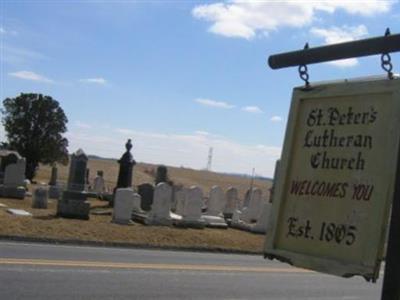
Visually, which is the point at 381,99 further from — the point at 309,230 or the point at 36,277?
the point at 36,277

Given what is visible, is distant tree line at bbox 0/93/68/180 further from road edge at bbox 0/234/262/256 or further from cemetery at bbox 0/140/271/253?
road edge at bbox 0/234/262/256

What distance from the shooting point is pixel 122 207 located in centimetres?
2134

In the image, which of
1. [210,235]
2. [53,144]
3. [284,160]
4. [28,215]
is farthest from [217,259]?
[53,144]

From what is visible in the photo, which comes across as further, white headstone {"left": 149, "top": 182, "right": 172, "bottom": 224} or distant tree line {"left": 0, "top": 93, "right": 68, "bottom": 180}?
distant tree line {"left": 0, "top": 93, "right": 68, "bottom": 180}

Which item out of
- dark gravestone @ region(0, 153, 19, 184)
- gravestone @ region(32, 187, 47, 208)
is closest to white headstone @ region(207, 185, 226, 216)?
gravestone @ region(32, 187, 47, 208)

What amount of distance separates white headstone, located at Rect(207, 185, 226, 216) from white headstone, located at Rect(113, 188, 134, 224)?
559 centimetres

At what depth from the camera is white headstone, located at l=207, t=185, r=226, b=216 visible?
1040 inches

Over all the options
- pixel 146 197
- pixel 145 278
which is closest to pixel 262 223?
pixel 146 197

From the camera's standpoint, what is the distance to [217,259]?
54.2ft

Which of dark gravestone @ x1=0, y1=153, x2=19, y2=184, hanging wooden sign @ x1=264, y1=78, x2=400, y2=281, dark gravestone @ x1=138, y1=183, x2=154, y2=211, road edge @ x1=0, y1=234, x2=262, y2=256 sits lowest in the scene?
road edge @ x1=0, y1=234, x2=262, y2=256

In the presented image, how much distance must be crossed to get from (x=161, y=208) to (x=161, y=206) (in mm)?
77

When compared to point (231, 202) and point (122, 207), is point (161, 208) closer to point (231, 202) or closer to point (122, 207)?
point (122, 207)

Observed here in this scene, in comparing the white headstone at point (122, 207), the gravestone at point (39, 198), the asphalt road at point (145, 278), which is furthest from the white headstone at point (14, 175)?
the asphalt road at point (145, 278)

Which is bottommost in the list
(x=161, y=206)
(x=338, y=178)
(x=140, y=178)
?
(x=161, y=206)
